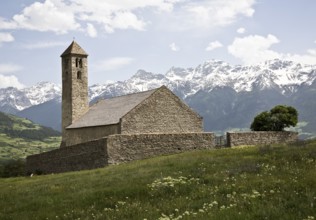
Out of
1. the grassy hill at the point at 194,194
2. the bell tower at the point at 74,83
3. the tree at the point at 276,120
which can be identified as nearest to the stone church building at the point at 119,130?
the bell tower at the point at 74,83

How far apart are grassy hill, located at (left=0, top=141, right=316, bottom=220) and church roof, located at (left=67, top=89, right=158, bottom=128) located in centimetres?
2937

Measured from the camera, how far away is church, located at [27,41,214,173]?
43938mm

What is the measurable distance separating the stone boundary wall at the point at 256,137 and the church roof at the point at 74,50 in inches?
1393

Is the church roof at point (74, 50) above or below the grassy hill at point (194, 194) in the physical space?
above

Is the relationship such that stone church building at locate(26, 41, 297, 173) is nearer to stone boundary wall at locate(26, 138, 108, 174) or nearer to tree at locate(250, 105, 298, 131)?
stone boundary wall at locate(26, 138, 108, 174)

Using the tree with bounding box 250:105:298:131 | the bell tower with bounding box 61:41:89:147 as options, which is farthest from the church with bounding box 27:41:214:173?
the tree with bounding box 250:105:298:131

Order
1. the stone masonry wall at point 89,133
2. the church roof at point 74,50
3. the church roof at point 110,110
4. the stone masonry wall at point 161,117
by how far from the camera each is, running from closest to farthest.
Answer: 1. the stone masonry wall at point 161,117
2. the stone masonry wall at point 89,133
3. the church roof at point 110,110
4. the church roof at point 74,50

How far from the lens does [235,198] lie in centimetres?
1603

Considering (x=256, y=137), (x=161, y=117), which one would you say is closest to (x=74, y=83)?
(x=161, y=117)

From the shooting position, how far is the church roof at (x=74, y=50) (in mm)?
74806

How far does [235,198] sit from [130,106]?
41957 mm

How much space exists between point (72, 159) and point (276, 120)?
38.8 m

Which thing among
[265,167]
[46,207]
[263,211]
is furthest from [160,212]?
[265,167]

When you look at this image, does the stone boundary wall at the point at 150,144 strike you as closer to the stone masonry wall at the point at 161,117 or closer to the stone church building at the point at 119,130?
the stone church building at the point at 119,130
